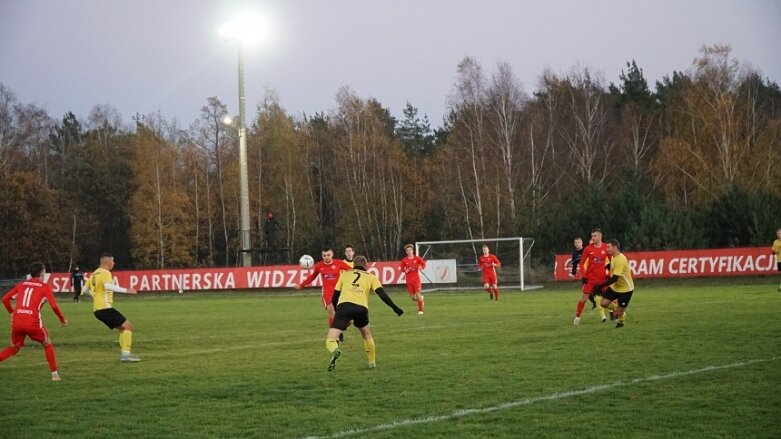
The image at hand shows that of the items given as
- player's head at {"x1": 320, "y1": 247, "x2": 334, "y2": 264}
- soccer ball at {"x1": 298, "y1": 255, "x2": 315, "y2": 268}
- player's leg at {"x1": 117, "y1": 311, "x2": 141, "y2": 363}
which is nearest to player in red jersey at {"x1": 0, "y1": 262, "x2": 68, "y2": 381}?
player's leg at {"x1": 117, "y1": 311, "x2": 141, "y2": 363}

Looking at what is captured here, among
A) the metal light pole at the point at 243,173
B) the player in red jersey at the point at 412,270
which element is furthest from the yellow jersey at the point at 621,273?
the metal light pole at the point at 243,173

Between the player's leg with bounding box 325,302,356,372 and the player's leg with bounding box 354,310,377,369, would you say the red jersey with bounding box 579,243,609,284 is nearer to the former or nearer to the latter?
the player's leg with bounding box 354,310,377,369

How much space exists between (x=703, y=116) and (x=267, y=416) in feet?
178

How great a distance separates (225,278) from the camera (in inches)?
2045

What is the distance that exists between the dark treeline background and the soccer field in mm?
30605

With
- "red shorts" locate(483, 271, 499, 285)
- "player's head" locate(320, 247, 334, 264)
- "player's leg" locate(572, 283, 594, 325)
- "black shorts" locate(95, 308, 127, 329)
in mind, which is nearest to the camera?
"black shorts" locate(95, 308, 127, 329)

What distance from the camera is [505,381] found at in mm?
11852

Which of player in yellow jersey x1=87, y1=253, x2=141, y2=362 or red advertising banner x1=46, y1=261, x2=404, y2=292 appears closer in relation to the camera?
player in yellow jersey x1=87, y1=253, x2=141, y2=362

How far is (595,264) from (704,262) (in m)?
23.1

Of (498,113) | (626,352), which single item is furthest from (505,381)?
(498,113)

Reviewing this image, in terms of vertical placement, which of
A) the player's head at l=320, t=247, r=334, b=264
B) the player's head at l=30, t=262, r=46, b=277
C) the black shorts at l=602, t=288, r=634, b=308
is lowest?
the black shorts at l=602, t=288, r=634, b=308

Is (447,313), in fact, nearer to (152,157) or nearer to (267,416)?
(267,416)

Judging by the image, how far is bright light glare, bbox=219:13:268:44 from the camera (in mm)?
49656

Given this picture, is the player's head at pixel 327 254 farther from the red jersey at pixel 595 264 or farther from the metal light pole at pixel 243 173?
the metal light pole at pixel 243 173
